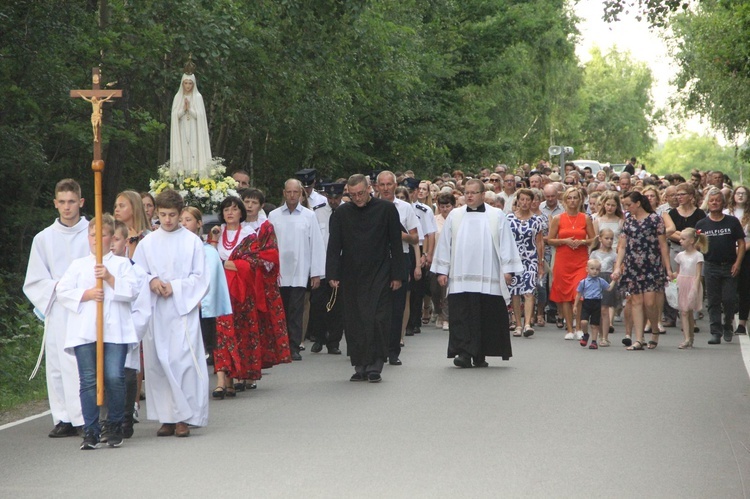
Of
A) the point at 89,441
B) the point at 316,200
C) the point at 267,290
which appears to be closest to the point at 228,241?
the point at 267,290

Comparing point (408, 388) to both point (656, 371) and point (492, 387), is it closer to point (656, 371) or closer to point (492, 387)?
point (492, 387)

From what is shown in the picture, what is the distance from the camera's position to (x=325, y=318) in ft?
57.1

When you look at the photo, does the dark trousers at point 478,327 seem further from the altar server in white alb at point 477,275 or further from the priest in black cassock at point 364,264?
the priest in black cassock at point 364,264

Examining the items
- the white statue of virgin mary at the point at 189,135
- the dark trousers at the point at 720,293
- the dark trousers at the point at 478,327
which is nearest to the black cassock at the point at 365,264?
the dark trousers at the point at 478,327


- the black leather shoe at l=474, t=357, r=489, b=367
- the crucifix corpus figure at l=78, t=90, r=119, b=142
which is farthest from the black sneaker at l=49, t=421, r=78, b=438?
the black leather shoe at l=474, t=357, r=489, b=367

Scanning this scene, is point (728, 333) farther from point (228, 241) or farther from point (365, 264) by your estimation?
point (228, 241)

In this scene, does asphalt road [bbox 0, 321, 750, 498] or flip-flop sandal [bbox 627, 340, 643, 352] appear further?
flip-flop sandal [bbox 627, 340, 643, 352]

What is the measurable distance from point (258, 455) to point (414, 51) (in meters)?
27.7

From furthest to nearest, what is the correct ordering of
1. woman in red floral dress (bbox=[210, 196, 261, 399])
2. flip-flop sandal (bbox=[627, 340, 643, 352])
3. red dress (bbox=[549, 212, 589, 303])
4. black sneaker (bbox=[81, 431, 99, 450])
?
red dress (bbox=[549, 212, 589, 303]) < flip-flop sandal (bbox=[627, 340, 643, 352]) < woman in red floral dress (bbox=[210, 196, 261, 399]) < black sneaker (bbox=[81, 431, 99, 450])


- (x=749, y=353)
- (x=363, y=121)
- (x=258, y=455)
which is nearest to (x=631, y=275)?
(x=749, y=353)

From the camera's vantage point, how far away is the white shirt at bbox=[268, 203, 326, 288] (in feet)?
54.0

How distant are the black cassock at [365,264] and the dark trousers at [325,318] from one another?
8.50 feet

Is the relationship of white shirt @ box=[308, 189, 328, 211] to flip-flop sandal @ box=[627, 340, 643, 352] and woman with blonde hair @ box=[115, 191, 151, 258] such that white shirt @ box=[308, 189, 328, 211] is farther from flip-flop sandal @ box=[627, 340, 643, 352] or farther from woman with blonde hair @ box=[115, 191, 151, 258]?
woman with blonde hair @ box=[115, 191, 151, 258]

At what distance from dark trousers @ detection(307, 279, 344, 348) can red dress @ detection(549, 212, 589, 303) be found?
130 inches
